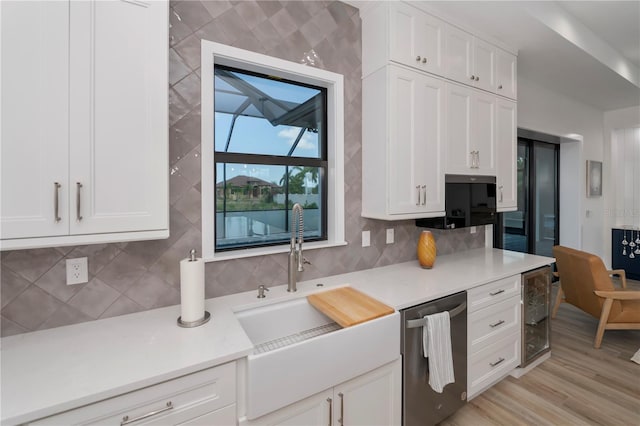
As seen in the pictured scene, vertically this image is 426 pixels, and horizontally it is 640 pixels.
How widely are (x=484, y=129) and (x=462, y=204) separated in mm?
723

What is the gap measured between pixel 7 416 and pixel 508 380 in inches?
114

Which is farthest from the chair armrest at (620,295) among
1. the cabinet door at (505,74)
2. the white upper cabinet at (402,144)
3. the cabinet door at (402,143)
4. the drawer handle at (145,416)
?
the drawer handle at (145,416)

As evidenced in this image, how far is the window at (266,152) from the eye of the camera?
1.74 metres

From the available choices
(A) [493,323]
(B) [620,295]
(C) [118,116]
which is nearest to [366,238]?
(A) [493,323]

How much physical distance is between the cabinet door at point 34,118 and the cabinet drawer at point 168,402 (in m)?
0.62

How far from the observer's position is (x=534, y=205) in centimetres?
413

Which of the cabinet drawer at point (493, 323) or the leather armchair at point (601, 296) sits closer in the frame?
the cabinet drawer at point (493, 323)

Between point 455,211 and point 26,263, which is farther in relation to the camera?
point 455,211

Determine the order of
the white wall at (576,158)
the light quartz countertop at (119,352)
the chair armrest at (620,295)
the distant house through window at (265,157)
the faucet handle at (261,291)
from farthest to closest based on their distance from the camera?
the white wall at (576,158) → the chair armrest at (620,295) → the distant house through window at (265,157) → the faucet handle at (261,291) → the light quartz countertop at (119,352)

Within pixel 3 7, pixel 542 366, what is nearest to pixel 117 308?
pixel 3 7

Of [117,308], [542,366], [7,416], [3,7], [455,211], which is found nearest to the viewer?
[7,416]

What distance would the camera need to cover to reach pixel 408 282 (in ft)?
6.41

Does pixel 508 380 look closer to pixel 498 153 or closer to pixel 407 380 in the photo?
pixel 407 380

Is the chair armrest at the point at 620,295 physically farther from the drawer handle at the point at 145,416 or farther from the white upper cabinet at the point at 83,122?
the white upper cabinet at the point at 83,122
